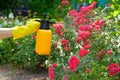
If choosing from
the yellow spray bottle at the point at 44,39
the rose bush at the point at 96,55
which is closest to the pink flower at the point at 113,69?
the rose bush at the point at 96,55

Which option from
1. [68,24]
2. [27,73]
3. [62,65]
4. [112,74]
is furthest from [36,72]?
[112,74]

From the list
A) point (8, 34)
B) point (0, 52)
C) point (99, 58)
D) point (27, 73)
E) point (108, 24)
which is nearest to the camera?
point (8, 34)

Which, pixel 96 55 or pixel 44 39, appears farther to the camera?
pixel 96 55

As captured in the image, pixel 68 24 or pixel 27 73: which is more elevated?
pixel 68 24

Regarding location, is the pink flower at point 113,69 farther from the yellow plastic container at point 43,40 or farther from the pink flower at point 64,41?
the pink flower at point 64,41

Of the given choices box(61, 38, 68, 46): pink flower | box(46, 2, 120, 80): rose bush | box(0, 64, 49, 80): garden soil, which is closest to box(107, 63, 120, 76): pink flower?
box(46, 2, 120, 80): rose bush

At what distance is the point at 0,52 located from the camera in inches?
269

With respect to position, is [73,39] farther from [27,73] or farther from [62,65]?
[27,73]

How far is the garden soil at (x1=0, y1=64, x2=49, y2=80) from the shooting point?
19.2ft

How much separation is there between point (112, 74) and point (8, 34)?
1011 mm

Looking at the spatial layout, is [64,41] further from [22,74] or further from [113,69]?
[22,74]

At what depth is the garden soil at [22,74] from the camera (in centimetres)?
584

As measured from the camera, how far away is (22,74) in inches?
238

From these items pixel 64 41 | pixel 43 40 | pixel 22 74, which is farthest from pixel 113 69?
pixel 22 74
